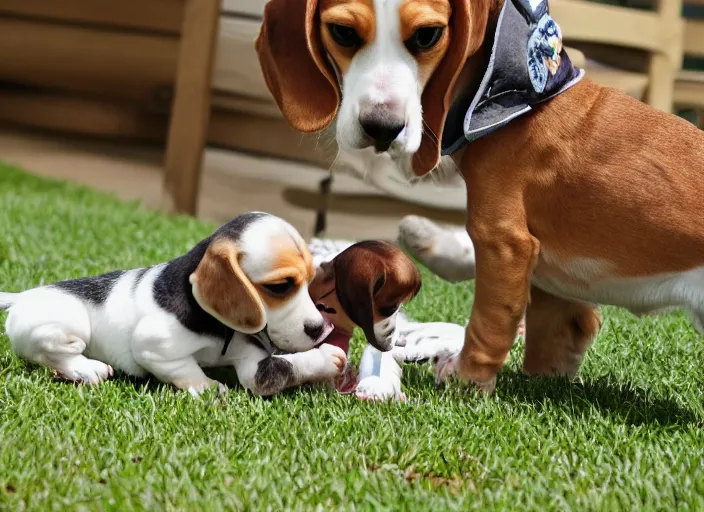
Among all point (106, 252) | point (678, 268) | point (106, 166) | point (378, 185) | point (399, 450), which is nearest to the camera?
point (399, 450)

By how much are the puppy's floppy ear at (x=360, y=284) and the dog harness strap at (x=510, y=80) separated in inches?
15.1

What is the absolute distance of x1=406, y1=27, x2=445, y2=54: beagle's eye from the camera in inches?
92.5

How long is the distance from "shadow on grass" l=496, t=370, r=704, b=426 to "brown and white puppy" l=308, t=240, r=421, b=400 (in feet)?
1.20

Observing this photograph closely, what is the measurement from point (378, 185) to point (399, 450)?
387 cm

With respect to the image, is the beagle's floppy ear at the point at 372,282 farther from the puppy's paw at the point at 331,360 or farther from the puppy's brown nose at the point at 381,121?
the puppy's brown nose at the point at 381,121

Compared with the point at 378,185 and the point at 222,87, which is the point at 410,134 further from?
the point at 222,87

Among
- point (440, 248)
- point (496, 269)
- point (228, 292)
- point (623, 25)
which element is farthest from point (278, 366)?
point (623, 25)

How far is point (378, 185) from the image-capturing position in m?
5.93

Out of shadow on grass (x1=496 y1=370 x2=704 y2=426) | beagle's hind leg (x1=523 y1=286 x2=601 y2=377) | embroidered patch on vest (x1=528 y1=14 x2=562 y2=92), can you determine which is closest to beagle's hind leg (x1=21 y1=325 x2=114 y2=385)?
shadow on grass (x1=496 y1=370 x2=704 y2=426)

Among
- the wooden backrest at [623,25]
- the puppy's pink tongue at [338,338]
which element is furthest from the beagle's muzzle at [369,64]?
the wooden backrest at [623,25]

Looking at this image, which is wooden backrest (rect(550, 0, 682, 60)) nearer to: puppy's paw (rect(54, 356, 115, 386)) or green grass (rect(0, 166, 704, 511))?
green grass (rect(0, 166, 704, 511))

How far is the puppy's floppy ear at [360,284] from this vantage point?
2.49 metres

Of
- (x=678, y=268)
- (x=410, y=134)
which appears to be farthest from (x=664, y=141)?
(x=410, y=134)

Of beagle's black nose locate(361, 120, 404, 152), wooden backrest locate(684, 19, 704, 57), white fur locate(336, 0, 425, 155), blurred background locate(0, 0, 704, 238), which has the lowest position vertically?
blurred background locate(0, 0, 704, 238)
